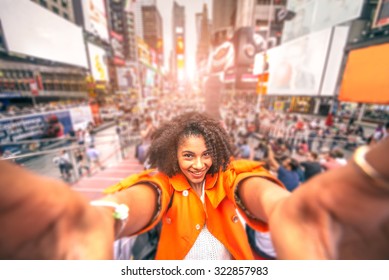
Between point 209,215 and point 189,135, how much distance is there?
0.69m

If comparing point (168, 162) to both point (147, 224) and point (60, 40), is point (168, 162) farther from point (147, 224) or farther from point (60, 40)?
point (60, 40)

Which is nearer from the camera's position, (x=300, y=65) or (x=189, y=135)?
(x=189, y=135)

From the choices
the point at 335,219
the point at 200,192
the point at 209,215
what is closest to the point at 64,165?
the point at 200,192

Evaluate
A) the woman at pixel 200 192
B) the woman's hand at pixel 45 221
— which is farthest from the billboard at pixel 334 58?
the woman's hand at pixel 45 221


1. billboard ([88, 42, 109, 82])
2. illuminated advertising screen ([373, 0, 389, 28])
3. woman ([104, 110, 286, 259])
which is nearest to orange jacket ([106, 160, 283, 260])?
woman ([104, 110, 286, 259])

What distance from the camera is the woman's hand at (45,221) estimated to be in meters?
0.42

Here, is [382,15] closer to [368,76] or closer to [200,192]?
[368,76]

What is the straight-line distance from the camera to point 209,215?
1281 mm

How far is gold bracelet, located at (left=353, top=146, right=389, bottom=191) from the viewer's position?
41cm

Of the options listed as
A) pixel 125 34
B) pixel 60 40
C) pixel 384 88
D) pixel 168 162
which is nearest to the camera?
pixel 168 162

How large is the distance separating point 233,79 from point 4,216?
33.7 metres

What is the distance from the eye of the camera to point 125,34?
5228 cm

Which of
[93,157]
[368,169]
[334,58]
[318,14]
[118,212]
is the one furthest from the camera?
[318,14]
